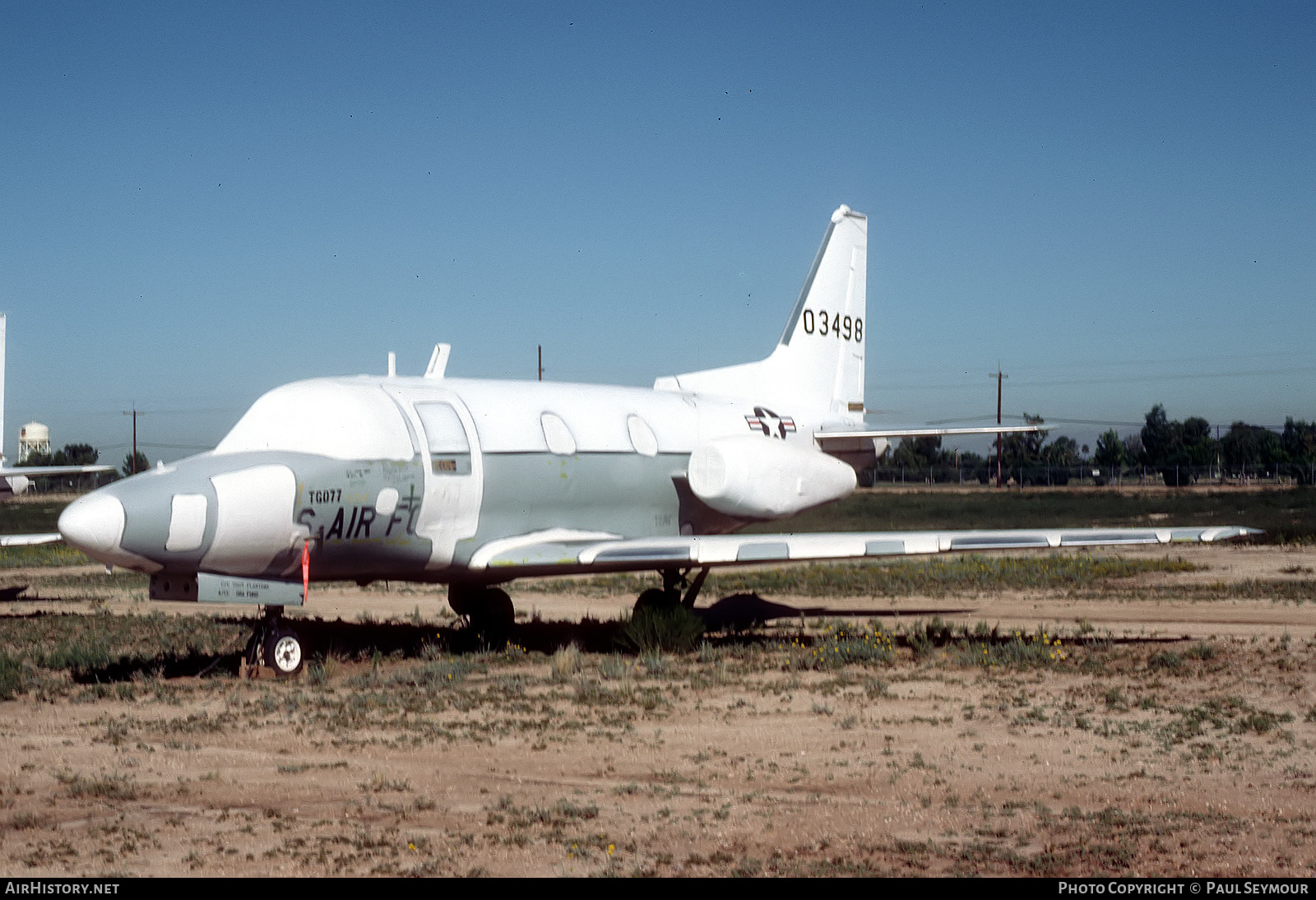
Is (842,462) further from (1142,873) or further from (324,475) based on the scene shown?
(1142,873)

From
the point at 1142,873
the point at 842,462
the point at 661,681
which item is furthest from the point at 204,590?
the point at 842,462

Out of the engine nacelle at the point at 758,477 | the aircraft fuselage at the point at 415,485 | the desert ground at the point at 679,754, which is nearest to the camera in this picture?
the desert ground at the point at 679,754

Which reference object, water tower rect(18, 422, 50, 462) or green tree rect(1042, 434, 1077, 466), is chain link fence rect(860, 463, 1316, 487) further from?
water tower rect(18, 422, 50, 462)

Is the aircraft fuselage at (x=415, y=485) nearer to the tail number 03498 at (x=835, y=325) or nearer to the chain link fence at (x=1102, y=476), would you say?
the tail number 03498 at (x=835, y=325)

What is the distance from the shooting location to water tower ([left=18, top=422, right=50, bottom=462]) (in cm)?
12506

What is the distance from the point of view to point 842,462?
824 inches

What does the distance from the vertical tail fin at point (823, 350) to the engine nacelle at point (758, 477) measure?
2035 mm

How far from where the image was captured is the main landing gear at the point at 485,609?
17.7 metres

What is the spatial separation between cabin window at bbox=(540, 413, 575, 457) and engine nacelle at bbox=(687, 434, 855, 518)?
7.20 feet

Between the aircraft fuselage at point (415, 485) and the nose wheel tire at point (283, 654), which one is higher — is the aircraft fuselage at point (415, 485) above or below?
above

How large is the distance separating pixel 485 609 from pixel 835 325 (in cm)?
841

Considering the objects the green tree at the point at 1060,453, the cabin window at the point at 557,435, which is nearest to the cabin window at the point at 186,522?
the cabin window at the point at 557,435

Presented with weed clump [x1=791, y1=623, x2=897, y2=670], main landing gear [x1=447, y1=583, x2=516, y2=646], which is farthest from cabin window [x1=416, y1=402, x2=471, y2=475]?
weed clump [x1=791, y1=623, x2=897, y2=670]

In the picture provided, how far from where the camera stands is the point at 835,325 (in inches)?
900
